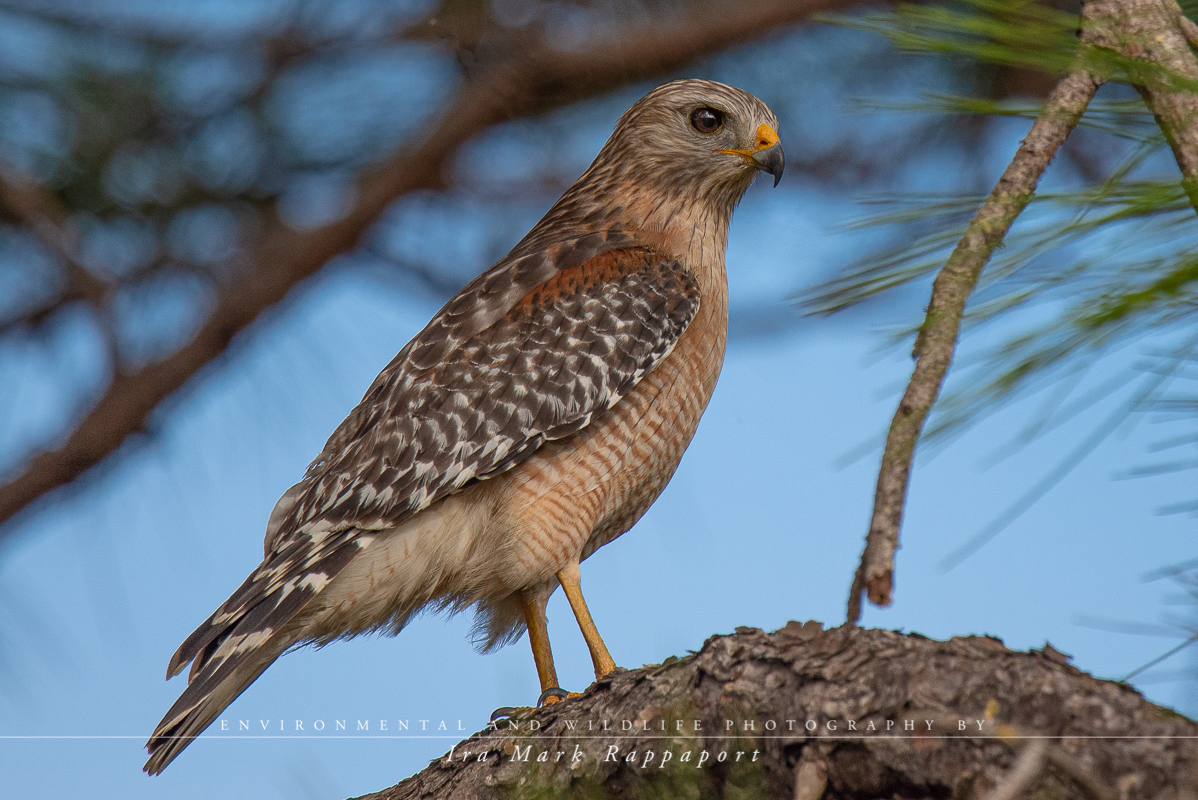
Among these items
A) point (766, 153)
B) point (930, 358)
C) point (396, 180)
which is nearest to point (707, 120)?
point (766, 153)

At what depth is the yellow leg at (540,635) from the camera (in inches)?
155

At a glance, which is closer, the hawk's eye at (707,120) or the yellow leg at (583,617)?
the yellow leg at (583,617)

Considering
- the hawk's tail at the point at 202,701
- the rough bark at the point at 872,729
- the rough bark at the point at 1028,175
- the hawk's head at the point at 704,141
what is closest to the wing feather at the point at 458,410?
the hawk's tail at the point at 202,701

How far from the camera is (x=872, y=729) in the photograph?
6.70ft

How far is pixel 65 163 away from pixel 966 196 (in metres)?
4.04

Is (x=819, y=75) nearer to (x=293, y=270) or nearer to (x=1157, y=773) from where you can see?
(x=293, y=270)

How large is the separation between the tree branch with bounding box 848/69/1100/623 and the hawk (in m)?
2.02

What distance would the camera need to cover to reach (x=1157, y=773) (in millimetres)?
1757

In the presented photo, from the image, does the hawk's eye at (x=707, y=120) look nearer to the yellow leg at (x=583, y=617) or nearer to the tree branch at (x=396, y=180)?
the tree branch at (x=396, y=180)

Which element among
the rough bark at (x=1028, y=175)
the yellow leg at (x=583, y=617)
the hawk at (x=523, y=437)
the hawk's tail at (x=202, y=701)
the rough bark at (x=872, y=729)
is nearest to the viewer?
the rough bark at (x=1028, y=175)

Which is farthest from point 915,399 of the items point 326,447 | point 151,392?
point 151,392

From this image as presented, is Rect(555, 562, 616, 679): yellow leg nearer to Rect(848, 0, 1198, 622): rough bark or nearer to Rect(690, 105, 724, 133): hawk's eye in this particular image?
Rect(690, 105, 724, 133): hawk's eye

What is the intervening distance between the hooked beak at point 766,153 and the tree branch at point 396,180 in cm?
49

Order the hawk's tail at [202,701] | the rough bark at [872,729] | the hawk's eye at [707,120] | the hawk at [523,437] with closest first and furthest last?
1. the rough bark at [872,729]
2. the hawk's tail at [202,701]
3. the hawk at [523,437]
4. the hawk's eye at [707,120]
